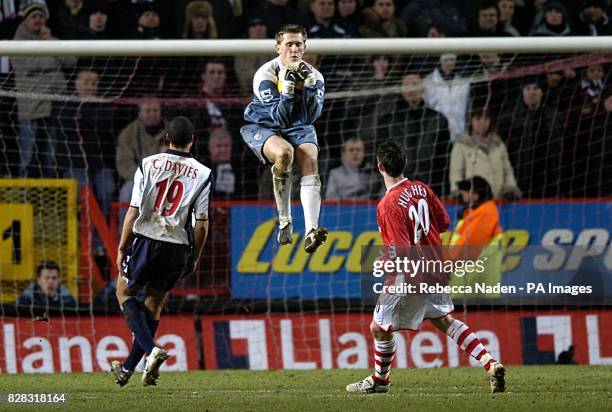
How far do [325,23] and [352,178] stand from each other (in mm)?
2134

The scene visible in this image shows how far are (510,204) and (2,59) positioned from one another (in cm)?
564

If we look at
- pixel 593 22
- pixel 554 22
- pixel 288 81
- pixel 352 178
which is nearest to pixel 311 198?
pixel 288 81

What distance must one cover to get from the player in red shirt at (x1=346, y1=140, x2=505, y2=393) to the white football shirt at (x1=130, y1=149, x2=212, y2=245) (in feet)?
4.50

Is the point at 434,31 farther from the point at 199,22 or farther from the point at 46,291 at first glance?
the point at 46,291

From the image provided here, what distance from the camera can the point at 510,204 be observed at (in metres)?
12.9

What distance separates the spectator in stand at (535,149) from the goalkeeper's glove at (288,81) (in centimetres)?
491

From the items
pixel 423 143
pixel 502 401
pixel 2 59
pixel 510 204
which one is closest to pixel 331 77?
pixel 423 143

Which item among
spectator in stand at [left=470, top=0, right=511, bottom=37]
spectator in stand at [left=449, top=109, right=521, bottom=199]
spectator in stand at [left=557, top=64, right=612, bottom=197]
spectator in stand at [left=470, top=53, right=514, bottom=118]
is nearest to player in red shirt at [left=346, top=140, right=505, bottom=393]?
spectator in stand at [left=449, top=109, right=521, bottom=199]

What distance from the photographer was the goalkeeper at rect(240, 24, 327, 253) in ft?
30.8

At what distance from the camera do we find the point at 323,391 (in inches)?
393

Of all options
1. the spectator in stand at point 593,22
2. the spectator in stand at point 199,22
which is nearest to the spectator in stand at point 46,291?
the spectator in stand at point 199,22

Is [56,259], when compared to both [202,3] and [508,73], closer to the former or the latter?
[202,3]

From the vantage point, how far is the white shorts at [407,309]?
9422mm

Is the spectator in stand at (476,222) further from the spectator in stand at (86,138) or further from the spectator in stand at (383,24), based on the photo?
the spectator in stand at (86,138)
